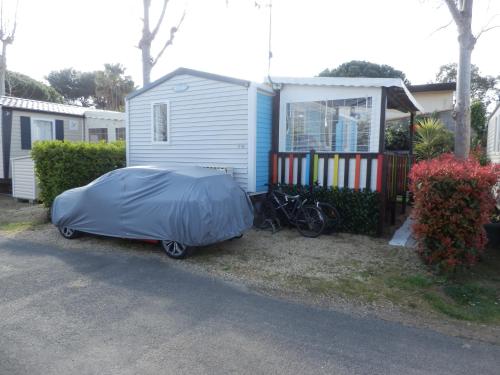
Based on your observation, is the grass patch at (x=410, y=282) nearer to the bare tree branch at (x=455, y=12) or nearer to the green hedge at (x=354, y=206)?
the green hedge at (x=354, y=206)

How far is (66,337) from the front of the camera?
3469mm

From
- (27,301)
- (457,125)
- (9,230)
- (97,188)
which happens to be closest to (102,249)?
(97,188)

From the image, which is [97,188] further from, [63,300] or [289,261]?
[289,261]

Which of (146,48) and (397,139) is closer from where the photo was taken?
(397,139)

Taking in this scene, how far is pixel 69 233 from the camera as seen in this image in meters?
7.27

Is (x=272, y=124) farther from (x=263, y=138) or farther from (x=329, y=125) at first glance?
(x=329, y=125)

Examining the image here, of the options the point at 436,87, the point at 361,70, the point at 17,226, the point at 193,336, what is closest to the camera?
the point at 193,336

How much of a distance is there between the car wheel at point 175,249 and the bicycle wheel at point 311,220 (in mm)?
2630

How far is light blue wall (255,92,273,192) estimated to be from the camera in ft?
27.9

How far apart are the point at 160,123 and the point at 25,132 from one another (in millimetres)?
7162

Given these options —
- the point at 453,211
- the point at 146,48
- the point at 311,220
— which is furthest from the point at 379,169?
the point at 146,48

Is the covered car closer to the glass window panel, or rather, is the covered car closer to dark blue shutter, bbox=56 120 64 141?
the glass window panel

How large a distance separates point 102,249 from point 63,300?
229 cm

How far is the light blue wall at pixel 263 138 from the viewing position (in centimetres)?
851
